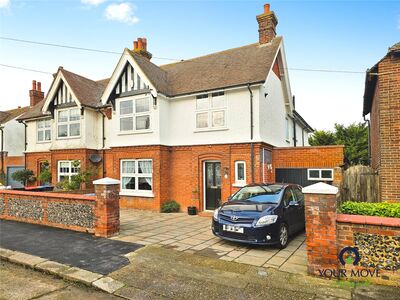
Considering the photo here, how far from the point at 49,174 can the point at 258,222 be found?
14422 mm

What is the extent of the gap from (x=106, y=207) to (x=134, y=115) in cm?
676

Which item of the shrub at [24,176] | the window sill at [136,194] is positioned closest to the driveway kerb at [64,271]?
the window sill at [136,194]

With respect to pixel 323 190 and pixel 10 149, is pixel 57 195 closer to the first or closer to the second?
pixel 323 190

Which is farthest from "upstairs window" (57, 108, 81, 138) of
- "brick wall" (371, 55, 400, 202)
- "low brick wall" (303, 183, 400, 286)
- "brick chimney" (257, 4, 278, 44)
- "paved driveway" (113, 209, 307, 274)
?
"brick wall" (371, 55, 400, 202)

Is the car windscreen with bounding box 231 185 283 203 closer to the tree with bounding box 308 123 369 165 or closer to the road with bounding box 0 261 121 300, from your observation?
the road with bounding box 0 261 121 300

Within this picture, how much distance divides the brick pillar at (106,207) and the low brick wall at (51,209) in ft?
1.06

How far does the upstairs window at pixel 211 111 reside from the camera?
12.6m

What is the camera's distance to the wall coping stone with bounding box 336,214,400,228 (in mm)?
4614

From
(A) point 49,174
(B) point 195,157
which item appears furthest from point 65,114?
(B) point 195,157

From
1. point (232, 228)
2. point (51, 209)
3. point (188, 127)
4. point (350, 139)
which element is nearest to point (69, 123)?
point (188, 127)

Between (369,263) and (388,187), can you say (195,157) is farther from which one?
(369,263)

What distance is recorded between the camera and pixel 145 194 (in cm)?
1342

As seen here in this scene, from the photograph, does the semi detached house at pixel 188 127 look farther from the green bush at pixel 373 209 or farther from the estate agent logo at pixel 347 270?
the estate agent logo at pixel 347 270

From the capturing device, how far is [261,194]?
803cm
